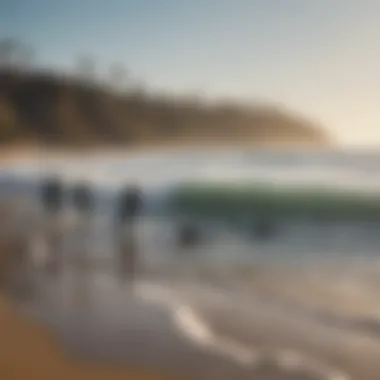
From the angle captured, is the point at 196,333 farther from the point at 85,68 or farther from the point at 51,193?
the point at 85,68

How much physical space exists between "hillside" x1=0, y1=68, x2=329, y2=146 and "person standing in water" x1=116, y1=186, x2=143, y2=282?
11 centimetres

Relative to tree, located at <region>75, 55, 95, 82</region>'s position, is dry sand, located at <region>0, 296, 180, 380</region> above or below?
below

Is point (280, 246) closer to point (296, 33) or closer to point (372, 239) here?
point (372, 239)

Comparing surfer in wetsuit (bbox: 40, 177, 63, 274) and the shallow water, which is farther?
surfer in wetsuit (bbox: 40, 177, 63, 274)

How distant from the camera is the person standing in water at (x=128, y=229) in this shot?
50.2 inches

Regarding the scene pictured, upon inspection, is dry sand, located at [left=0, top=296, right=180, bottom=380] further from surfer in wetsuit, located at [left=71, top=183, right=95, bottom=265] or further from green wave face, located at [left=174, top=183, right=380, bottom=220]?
green wave face, located at [left=174, top=183, right=380, bottom=220]

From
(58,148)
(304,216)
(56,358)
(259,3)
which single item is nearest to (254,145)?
(304,216)

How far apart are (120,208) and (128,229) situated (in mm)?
54

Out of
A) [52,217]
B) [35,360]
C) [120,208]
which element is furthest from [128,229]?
[35,360]

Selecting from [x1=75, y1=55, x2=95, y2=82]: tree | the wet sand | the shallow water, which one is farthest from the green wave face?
[x1=75, y1=55, x2=95, y2=82]: tree

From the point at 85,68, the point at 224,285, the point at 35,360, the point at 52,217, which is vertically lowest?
the point at 35,360

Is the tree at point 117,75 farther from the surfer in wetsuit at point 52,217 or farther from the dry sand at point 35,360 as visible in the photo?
the dry sand at point 35,360

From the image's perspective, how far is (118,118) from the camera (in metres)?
1.29

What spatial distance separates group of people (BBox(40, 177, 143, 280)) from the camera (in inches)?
50.3
